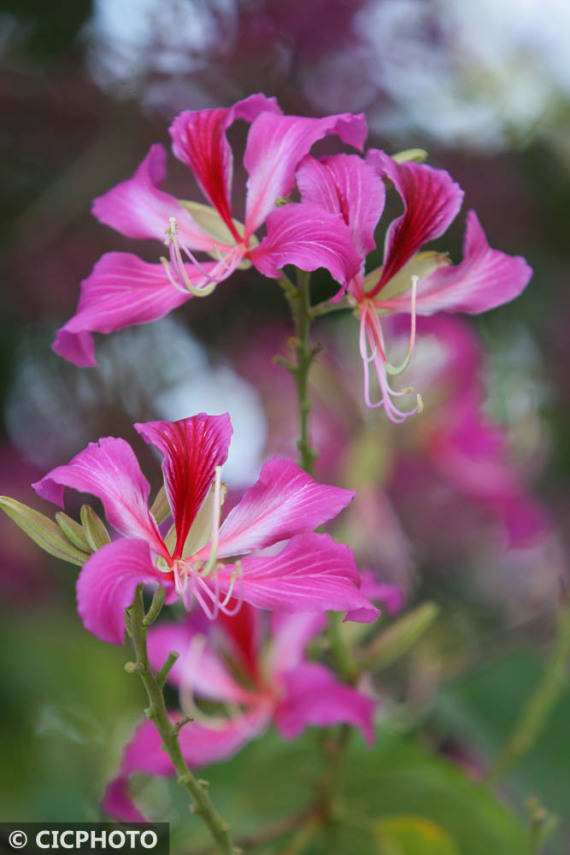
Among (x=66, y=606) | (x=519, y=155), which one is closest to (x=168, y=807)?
(x=66, y=606)

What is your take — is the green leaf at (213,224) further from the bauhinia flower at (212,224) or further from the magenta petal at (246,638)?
the magenta petal at (246,638)

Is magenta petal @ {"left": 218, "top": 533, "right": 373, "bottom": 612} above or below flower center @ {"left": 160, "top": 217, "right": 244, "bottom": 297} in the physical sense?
below

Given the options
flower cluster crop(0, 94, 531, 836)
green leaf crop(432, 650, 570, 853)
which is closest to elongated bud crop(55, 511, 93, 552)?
flower cluster crop(0, 94, 531, 836)

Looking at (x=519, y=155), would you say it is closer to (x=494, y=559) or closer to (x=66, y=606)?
(x=494, y=559)

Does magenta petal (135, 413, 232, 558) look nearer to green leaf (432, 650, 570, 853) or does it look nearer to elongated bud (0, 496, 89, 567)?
elongated bud (0, 496, 89, 567)

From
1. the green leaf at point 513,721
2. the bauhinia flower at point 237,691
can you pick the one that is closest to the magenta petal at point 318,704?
the bauhinia flower at point 237,691
